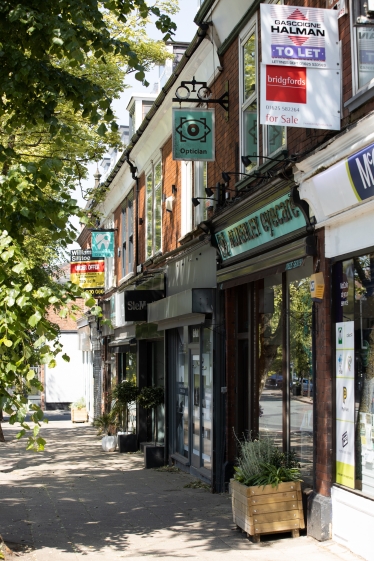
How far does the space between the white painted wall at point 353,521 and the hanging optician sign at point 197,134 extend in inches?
229

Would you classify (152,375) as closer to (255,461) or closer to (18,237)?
(255,461)

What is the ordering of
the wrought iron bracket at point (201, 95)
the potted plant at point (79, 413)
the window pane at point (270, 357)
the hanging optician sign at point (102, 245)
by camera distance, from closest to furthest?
the window pane at point (270, 357), the wrought iron bracket at point (201, 95), the hanging optician sign at point (102, 245), the potted plant at point (79, 413)

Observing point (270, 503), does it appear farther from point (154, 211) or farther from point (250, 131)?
point (154, 211)

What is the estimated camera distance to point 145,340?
61.1ft

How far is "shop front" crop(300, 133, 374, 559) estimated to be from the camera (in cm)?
707

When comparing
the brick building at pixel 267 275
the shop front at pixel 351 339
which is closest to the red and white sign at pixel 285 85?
the brick building at pixel 267 275

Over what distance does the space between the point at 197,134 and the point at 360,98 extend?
494 cm

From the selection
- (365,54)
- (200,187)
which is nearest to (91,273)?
(200,187)

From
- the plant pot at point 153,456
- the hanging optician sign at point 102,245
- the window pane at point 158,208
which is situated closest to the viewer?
the plant pot at point 153,456

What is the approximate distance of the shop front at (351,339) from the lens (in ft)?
23.2

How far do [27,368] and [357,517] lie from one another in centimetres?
327

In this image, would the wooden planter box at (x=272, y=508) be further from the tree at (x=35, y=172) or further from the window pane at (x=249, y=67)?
the window pane at (x=249, y=67)

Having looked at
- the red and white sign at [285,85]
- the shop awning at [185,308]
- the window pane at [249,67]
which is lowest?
the shop awning at [185,308]

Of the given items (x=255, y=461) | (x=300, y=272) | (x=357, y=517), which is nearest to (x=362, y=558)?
(x=357, y=517)
